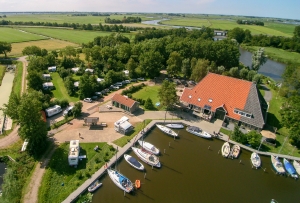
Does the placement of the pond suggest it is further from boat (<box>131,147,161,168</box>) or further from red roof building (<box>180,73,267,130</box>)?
boat (<box>131,147,161,168</box>)

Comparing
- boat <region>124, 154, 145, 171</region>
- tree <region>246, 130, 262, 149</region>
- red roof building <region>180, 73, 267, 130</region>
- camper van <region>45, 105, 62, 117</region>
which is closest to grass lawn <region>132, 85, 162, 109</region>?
red roof building <region>180, 73, 267, 130</region>

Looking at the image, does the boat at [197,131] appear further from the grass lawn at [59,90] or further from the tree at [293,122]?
the grass lawn at [59,90]

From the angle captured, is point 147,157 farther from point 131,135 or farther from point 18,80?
point 18,80

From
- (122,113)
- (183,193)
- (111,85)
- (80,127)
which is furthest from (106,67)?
(183,193)

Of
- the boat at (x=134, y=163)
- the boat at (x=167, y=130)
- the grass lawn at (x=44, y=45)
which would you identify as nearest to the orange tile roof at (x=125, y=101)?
the boat at (x=167, y=130)

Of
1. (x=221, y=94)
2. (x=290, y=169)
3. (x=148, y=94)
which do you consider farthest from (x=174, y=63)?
(x=290, y=169)

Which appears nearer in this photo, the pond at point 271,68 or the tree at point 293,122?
the tree at point 293,122

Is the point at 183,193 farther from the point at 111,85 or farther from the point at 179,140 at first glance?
the point at 111,85
